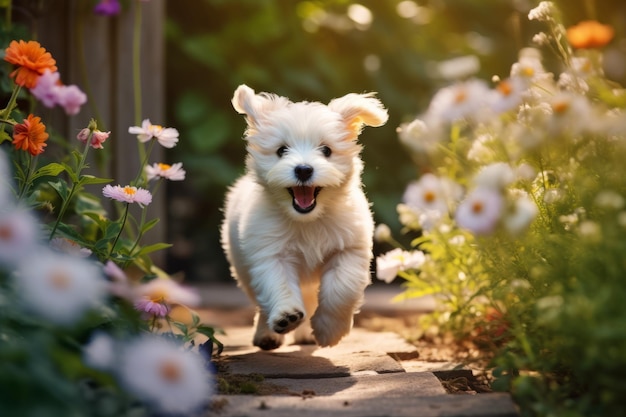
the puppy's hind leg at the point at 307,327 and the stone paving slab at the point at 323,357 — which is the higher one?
the puppy's hind leg at the point at 307,327

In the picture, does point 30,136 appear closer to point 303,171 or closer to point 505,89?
point 303,171

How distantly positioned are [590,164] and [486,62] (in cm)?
629

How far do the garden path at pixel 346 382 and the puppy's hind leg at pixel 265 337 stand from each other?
0.04 meters

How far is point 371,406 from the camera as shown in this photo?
2721mm

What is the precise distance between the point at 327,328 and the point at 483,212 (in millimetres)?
1374

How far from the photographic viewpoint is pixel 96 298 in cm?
245

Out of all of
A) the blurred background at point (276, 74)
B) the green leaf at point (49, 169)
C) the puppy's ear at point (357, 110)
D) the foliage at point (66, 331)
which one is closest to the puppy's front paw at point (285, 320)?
the foliage at point (66, 331)

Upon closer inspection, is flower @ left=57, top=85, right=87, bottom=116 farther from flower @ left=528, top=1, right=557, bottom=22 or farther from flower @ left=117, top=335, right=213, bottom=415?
flower @ left=528, top=1, right=557, bottom=22

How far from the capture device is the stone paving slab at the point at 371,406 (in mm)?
2559

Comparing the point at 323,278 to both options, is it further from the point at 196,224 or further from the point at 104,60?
the point at 196,224

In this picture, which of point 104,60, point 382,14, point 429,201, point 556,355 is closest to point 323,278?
point 429,201

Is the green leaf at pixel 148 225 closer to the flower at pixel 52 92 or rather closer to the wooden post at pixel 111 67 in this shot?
the flower at pixel 52 92

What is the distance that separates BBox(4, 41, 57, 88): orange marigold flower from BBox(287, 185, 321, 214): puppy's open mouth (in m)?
1.14

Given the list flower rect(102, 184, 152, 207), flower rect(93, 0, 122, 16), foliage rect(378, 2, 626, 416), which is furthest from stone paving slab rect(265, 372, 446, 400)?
flower rect(93, 0, 122, 16)
